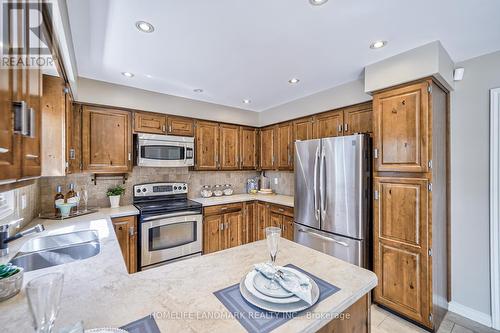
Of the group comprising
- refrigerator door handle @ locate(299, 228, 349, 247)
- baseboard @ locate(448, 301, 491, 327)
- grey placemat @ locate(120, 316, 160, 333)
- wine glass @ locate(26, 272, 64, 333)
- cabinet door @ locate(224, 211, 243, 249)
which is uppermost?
wine glass @ locate(26, 272, 64, 333)

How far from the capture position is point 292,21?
1.62 metres

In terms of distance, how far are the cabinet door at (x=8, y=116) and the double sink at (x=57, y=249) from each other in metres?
1.08

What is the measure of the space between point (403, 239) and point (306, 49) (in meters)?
2.00

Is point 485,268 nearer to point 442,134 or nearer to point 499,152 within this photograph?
point 499,152

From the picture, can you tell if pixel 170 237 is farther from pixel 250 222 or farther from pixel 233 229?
pixel 250 222

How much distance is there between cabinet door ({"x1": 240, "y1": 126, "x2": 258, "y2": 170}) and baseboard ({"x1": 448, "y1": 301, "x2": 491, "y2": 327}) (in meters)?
3.08

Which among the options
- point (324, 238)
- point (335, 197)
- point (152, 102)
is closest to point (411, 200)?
point (335, 197)

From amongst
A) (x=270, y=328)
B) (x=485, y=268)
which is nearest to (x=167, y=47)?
(x=270, y=328)

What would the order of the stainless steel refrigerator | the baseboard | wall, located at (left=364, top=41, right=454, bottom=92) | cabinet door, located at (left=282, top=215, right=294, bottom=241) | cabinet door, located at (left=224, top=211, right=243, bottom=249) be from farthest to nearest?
cabinet door, located at (left=224, top=211, right=243, bottom=249) → cabinet door, located at (left=282, top=215, right=294, bottom=241) → the stainless steel refrigerator → the baseboard → wall, located at (left=364, top=41, right=454, bottom=92)

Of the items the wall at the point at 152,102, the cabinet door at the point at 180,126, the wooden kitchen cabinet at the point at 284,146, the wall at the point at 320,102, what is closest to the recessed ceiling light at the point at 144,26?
the wall at the point at 152,102

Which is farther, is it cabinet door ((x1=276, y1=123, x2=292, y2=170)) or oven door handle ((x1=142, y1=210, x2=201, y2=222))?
cabinet door ((x1=276, y1=123, x2=292, y2=170))

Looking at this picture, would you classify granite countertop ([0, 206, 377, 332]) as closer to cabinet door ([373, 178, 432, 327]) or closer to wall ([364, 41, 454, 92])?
cabinet door ([373, 178, 432, 327])

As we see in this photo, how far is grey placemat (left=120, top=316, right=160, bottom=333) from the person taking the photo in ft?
2.29

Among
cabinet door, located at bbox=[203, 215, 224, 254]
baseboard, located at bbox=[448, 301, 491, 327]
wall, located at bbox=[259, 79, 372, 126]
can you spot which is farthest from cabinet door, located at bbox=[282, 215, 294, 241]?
baseboard, located at bbox=[448, 301, 491, 327]
